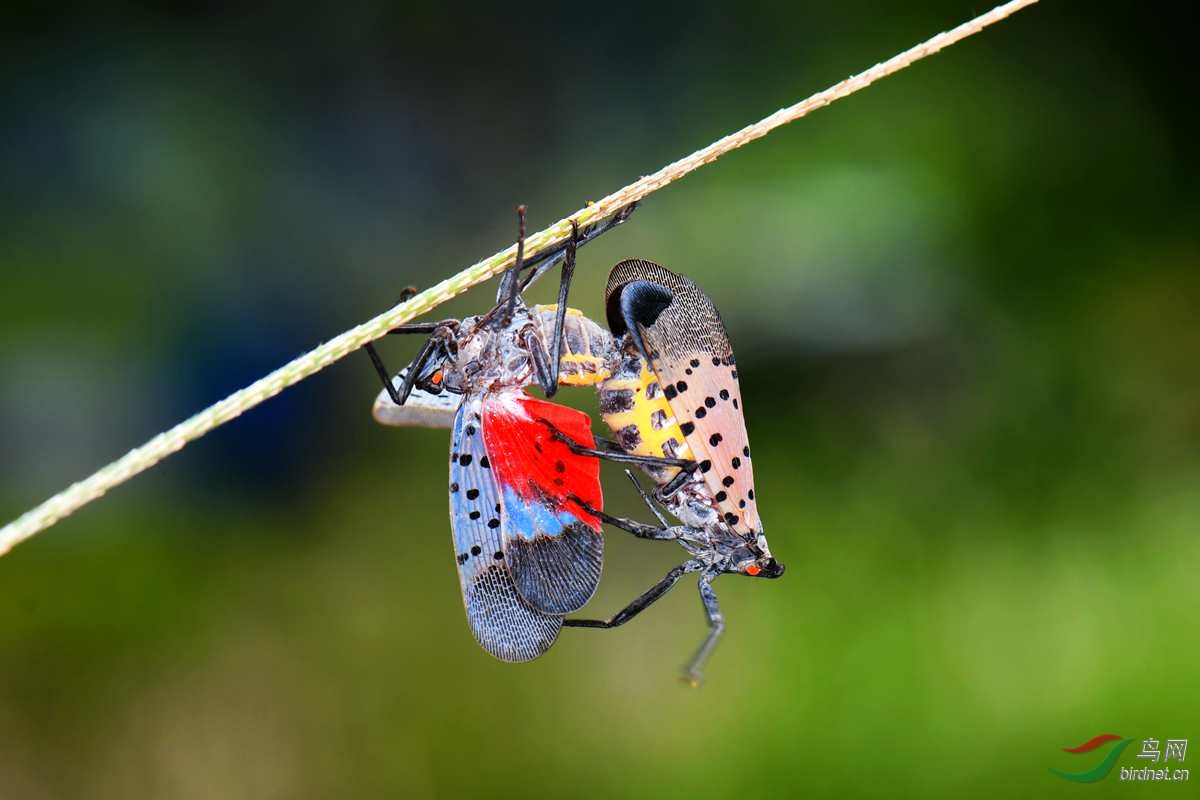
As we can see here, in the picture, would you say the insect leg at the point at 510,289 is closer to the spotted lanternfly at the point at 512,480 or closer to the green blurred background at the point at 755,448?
the spotted lanternfly at the point at 512,480

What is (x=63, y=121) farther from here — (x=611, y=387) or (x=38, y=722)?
(x=611, y=387)

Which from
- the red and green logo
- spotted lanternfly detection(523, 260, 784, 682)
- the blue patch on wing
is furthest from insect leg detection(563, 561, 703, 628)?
the red and green logo

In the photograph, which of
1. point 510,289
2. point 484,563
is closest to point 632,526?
point 484,563

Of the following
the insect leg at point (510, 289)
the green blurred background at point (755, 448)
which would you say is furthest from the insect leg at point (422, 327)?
the green blurred background at point (755, 448)

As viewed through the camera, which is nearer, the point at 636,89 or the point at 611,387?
the point at 611,387

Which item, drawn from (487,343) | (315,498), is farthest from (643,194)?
(315,498)

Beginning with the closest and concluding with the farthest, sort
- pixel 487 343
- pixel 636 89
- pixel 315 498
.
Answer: pixel 487 343 → pixel 315 498 → pixel 636 89

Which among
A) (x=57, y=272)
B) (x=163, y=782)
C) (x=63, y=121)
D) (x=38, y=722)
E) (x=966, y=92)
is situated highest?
(x=63, y=121)

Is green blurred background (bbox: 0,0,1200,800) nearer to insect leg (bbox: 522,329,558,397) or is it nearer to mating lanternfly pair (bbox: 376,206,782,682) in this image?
mating lanternfly pair (bbox: 376,206,782,682)

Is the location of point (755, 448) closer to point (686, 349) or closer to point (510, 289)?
point (686, 349)
